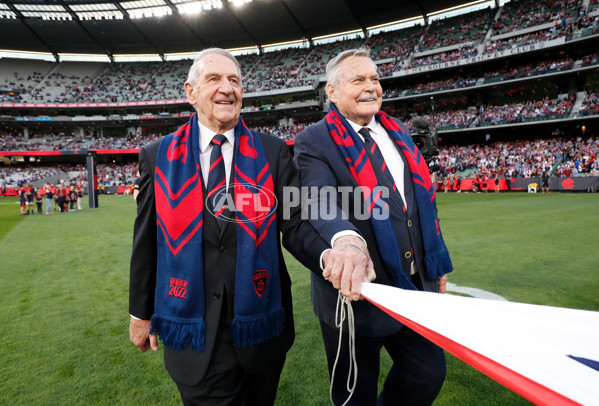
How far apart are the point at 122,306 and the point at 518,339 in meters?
4.75

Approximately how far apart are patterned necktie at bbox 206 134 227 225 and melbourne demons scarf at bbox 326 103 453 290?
678 millimetres

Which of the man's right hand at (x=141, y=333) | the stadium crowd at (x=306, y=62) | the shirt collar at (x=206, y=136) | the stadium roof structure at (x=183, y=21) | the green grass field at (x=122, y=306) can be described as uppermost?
the stadium roof structure at (x=183, y=21)

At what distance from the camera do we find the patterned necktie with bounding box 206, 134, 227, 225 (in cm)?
169

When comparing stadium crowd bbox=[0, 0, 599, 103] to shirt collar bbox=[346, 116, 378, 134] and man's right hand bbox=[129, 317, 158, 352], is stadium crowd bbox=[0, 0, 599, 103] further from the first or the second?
man's right hand bbox=[129, 317, 158, 352]

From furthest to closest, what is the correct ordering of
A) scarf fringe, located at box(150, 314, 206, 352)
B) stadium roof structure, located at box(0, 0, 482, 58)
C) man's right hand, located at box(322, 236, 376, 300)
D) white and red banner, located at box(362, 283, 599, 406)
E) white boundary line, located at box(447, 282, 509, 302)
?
stadium roof structure, located at box(0, 0, 482, 58) < white boundary line, located at box(447, 282, 509, 302) < scarf fringe, located at box(150, 314, 206, 352) < man's right hand, located at box(322, 236, 376, 300) < white and red banner, located at box(362, 283, 599, 406)

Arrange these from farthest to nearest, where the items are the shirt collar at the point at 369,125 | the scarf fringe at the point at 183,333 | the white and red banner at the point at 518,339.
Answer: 1. the shirt collar at the point at 369,125
2. the scarf fringe at the point at 183,333
3. the white and red banner at the point at 518,339

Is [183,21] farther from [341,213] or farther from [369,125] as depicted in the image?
[341,213]

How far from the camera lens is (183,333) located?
5.08 ft

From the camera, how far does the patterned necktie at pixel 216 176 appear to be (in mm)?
1688

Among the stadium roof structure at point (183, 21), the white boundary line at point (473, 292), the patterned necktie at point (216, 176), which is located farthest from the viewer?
the stadium roof structure at point (183, 21)

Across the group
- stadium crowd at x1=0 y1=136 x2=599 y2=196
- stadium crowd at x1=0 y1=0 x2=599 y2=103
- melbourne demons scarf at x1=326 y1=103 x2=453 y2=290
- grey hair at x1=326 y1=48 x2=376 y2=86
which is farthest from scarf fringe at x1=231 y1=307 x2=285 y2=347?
stadium crowd at x1=0 y1=0 x2=599 y2=103

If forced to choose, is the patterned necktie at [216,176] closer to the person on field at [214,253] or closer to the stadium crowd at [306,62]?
the person on field at [214,253]

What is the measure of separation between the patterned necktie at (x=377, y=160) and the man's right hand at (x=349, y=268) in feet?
2.07

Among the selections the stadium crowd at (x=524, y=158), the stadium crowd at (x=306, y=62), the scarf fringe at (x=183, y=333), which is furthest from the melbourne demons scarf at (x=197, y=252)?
the stadium crowd at (x=306, y=62)
